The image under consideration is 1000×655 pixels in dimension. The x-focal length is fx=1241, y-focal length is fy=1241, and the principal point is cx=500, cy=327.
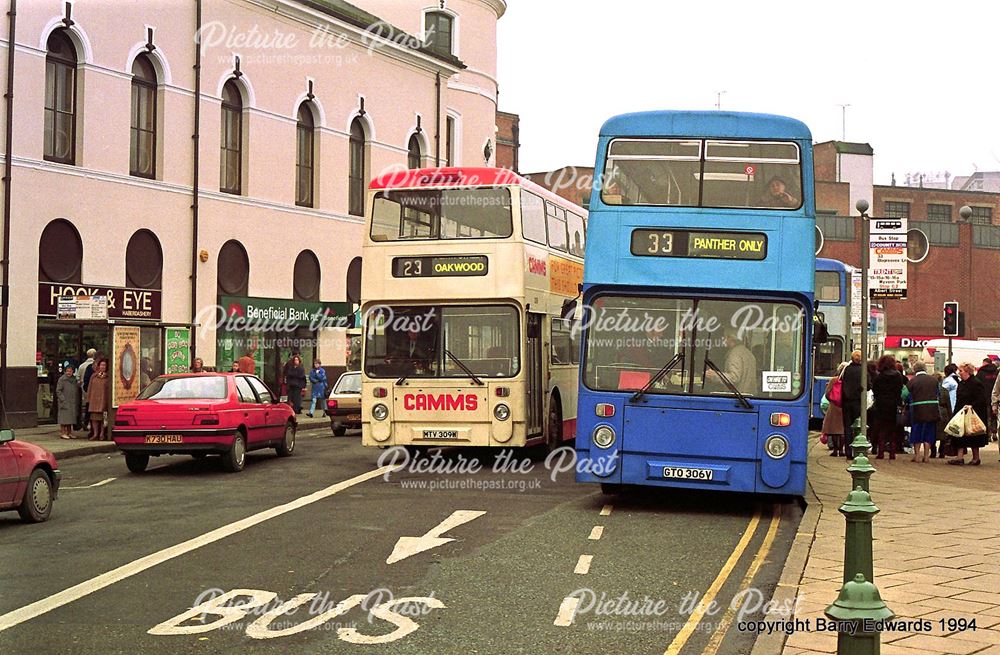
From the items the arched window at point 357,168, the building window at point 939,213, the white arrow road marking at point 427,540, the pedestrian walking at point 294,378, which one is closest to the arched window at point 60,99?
the pedestrian walking at point 294,378

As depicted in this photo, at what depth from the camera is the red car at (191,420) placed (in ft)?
59.8

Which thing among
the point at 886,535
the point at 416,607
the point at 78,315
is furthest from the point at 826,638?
the point at 78,315

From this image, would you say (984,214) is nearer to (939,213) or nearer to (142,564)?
(939,213)

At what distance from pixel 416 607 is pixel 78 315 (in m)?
18.3

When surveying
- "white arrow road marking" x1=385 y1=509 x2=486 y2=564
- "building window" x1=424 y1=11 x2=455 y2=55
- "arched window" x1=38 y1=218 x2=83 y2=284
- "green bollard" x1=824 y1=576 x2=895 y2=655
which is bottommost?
"white arrow road marking" x1=385 y1=509 x2=486 y2=564

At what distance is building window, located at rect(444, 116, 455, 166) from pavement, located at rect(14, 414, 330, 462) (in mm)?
21265

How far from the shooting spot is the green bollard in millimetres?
5277

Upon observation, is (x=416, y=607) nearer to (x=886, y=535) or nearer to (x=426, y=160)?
(x=886, y=535)

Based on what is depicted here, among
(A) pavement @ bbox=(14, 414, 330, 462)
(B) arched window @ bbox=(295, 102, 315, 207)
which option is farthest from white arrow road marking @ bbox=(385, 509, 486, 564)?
(B) arched window @ bbox=(295, 102, 315, 207)

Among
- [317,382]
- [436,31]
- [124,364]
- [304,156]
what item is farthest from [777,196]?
[436,31]

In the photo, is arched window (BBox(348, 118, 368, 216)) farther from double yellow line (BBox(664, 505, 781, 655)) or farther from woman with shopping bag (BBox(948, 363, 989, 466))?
double yellow line (BBox(664, 505, 781, 655))

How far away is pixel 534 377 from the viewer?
1864 cm

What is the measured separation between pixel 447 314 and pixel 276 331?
2019cm

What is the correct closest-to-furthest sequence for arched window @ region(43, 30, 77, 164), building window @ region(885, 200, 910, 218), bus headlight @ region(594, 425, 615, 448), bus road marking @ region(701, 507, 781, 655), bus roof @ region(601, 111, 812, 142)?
bus road marking @ region(701, 507, 781, 655), bus headlight @ region(594, 425, 615, 448), bus roof @ region(601, 111, 812, 142), arched window @ region(43, 30, 77, 164), building window @ region(885, 200, 910, 218)
